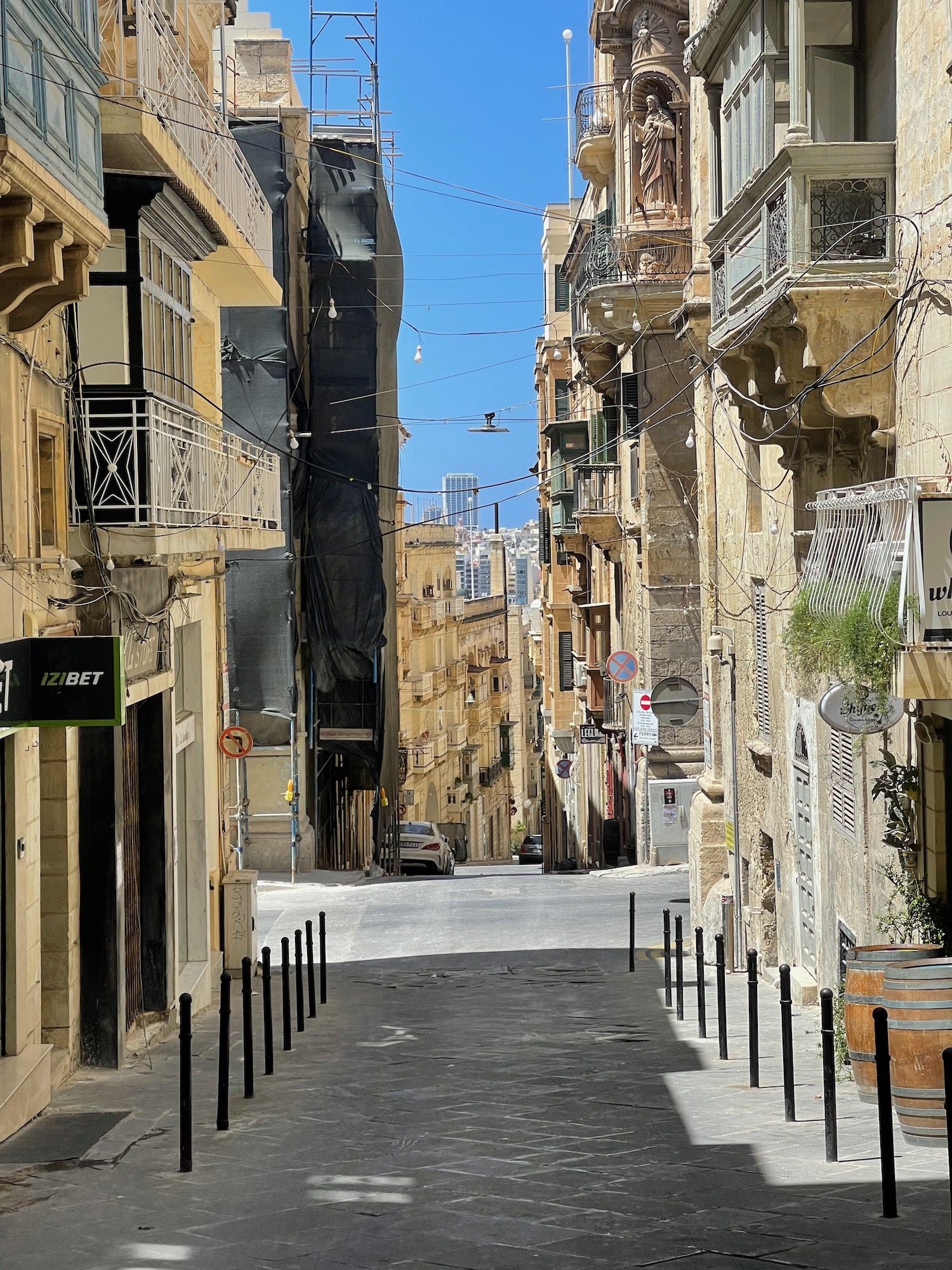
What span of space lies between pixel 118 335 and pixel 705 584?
9641 millimetres

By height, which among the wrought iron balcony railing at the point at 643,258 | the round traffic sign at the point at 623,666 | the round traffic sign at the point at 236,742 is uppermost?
the wrought iron balcony railing at the point at 643,258

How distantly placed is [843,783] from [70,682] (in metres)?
6.35

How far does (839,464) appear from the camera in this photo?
12.6 metres

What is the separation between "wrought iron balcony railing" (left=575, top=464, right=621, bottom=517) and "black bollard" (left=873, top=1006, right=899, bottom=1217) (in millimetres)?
25904

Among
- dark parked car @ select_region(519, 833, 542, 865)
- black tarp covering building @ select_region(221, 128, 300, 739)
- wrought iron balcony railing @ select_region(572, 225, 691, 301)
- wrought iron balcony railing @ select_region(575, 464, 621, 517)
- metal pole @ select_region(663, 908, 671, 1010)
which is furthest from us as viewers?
dark parked car @ select_region(519, 833, 542, 865)

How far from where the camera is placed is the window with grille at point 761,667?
15923 mm

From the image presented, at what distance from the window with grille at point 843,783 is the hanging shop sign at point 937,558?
13.7 ft

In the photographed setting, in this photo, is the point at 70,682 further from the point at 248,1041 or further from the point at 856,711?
the point at 856,711

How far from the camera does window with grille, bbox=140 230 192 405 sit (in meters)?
12.9

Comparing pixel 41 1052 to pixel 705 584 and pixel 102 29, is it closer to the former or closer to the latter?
pixel 102 29

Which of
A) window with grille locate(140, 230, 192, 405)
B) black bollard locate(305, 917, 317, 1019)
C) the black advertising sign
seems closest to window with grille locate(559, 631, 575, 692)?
window with grille locate(140, 230, 192, 405)

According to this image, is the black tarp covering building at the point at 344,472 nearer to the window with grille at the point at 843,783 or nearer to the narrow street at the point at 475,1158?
the narrow street at the point at 475,1158

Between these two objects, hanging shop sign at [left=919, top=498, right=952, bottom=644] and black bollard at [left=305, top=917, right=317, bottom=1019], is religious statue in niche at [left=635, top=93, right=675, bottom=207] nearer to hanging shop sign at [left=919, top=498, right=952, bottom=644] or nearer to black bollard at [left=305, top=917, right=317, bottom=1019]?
black bollard at [left=305, top=917, right=317, bottom=1019]

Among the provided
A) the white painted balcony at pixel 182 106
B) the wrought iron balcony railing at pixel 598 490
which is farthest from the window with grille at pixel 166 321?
the wrought iron balcony railing at pixel 598 490
